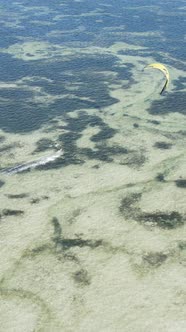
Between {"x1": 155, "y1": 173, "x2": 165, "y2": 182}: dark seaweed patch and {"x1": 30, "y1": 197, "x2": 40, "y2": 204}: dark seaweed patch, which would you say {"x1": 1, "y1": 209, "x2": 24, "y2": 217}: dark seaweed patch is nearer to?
{"x1": 30, "y1": 197, "x2": 40, "y2": 204}: dark seaweed patch

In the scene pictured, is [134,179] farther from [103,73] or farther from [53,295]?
[103,73]

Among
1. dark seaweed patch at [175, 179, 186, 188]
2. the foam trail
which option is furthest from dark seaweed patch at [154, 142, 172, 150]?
the foam trail

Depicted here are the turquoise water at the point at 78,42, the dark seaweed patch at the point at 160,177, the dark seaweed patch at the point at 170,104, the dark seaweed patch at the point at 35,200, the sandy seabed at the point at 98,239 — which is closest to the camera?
the sandy seabed at the point at 98,239

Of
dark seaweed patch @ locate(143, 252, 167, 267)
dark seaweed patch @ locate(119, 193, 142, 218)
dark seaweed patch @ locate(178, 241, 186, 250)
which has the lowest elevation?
dark seaweed patch @ locate(119, 193, 142, 218)

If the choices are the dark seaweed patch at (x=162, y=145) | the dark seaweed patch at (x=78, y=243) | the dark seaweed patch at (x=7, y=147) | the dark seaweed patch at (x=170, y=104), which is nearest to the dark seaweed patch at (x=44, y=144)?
the dark seaweed patch at (x=7, y=147)

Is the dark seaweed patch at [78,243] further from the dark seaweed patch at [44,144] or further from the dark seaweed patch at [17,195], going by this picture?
the dark seaweed patch at [44,144]

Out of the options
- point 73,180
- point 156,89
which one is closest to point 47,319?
point 73,180
